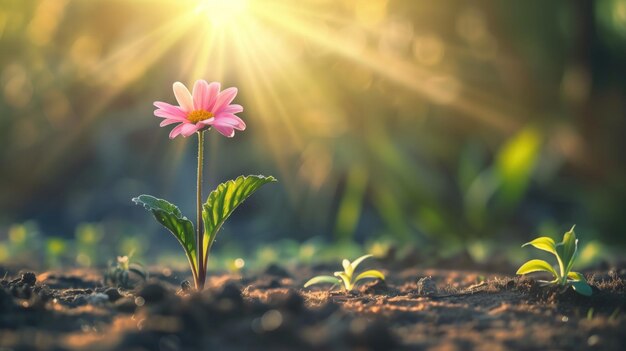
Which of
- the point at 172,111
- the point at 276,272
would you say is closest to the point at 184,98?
the point at 172,111

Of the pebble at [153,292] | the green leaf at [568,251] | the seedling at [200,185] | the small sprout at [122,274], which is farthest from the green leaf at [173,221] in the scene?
the green leaf at [568,251]

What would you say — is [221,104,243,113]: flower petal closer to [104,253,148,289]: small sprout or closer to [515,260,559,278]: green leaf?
[104,253,148,289]: small sprout

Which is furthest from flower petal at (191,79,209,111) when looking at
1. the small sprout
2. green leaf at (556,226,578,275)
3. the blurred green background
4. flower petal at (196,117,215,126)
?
the blurred green background

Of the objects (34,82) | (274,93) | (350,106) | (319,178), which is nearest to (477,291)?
(319,178)

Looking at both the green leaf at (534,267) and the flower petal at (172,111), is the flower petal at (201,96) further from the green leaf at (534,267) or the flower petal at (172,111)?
the green leaf at (534,267)

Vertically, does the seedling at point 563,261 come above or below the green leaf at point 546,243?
below

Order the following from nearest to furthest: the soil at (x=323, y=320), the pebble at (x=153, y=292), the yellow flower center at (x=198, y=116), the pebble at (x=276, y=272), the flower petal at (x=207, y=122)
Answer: the soil at (x=323, y=320) < the pebble at (x=153, y=292) < the flower petal at (x=207, y=122) < the yellow flower center at (x=198, y=116) < the pebble at (x=276, y=272)
